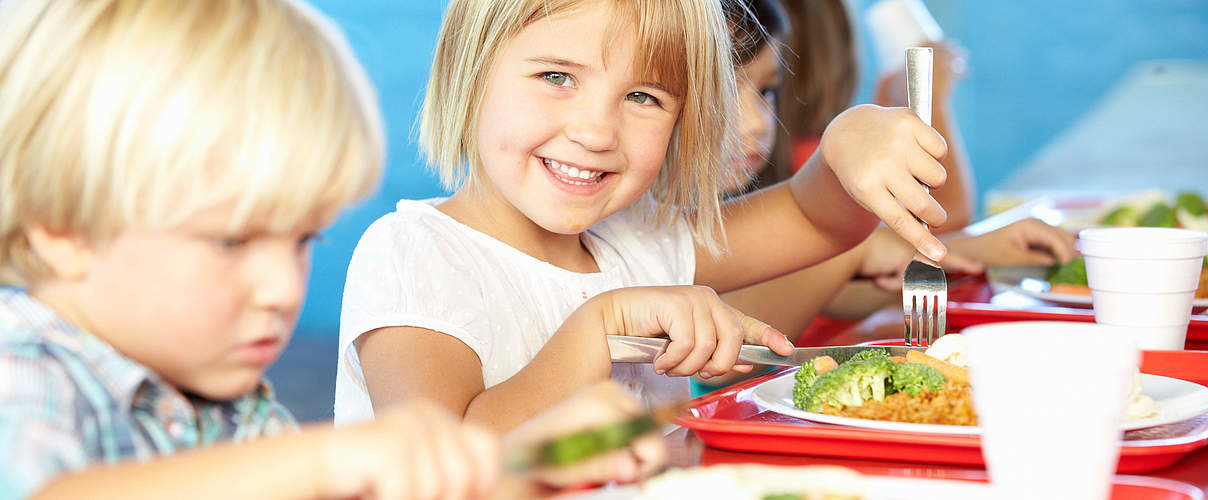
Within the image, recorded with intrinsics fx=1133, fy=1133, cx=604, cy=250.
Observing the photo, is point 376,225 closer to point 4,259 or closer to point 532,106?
point 532,106

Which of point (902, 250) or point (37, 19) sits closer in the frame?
point (37, 19)

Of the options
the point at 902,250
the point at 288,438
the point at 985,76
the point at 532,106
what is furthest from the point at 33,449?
the point at 985,76

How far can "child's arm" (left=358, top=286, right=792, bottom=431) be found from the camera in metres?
1.21

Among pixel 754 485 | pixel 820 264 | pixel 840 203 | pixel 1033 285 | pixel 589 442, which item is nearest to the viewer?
pixel 589 442

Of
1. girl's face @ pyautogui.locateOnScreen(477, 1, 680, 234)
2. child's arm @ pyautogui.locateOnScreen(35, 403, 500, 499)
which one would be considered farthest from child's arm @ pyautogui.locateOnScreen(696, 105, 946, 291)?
child's arm @ pyautogui.locateOnScreen(35, 403, 500, 499)


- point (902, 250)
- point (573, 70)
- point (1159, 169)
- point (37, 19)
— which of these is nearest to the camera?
point (37, 19)

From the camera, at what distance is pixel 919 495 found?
74 centimetres

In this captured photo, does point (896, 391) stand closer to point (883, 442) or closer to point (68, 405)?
point (883, 442)

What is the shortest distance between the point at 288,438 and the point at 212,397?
22cm

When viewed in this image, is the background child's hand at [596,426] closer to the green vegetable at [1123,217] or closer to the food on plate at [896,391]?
the food on plate at [896,391]

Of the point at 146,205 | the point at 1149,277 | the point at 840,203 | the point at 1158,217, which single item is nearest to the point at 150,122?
the point at 146,205

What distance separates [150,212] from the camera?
27.5 inches

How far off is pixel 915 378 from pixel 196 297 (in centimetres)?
63

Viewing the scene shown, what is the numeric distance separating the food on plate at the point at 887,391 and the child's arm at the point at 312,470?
48 centimetres
